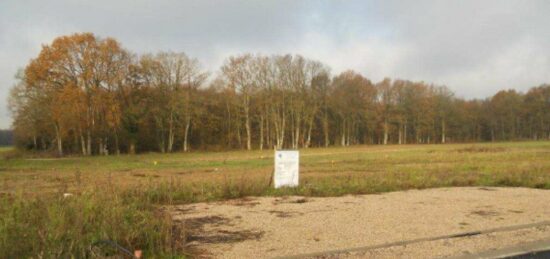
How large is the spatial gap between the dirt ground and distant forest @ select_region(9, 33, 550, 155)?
140 ft

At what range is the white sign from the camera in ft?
41.8

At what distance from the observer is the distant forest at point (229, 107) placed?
5028cm

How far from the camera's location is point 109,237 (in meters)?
6.36

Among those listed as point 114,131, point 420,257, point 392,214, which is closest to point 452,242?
point 420,257

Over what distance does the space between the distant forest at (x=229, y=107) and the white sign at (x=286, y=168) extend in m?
40.3

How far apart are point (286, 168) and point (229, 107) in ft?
183

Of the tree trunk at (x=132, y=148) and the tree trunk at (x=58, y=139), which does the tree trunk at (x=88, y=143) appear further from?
the tree trunk at (x=132, y=148)

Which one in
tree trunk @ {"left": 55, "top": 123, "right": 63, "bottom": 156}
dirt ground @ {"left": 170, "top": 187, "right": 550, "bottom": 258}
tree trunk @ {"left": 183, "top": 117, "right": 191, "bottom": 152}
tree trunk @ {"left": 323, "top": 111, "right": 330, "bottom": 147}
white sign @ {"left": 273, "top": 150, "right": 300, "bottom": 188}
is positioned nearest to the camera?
dirt ground @ {"left": 170, "top": 187, "right": 550, "bottom": 258}

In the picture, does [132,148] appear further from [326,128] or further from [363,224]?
[363,224]

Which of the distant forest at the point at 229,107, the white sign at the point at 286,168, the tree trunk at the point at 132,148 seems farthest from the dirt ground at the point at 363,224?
the tree trunk at the point at 132,148

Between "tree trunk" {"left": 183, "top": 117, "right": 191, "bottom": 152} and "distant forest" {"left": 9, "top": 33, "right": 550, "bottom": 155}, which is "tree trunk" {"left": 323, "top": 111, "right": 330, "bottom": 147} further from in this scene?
"tree trunk" {"left": 183, "top": 117, "right": 191, "bottom": 152}

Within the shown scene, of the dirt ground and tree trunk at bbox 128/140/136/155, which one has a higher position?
tree trunk at bbox 128/140/136/155

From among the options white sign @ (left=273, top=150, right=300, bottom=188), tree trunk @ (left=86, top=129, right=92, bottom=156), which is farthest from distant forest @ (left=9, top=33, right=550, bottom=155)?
white sign @ (left=273, top=150, right=300, bottom=188)

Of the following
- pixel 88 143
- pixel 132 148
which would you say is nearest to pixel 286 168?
pixel 88 143
